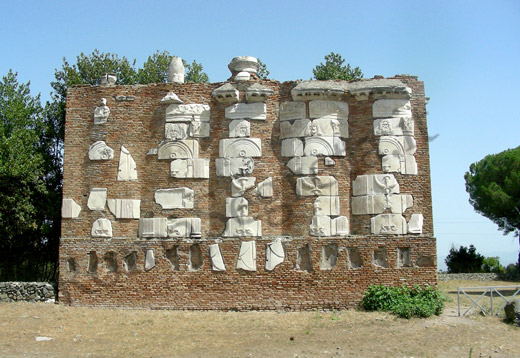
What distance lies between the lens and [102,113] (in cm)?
1641

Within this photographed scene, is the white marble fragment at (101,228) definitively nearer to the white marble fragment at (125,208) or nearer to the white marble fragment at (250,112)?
the white marble fragment at (125,208)

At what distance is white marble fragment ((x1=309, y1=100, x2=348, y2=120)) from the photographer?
624 inches

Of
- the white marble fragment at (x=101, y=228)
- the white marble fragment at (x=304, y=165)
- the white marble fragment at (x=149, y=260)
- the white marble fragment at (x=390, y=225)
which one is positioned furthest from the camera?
the white marble fragment at (x=101, y=228)

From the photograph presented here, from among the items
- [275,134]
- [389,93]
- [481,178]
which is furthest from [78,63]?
[481,178]

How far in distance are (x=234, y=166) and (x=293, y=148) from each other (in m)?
1.63

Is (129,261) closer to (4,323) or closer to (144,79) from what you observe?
(4,323)

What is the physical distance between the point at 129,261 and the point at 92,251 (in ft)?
3.35

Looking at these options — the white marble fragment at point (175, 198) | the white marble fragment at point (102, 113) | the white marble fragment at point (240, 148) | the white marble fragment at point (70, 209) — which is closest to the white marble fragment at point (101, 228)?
the white marble fragment at point (70, 209)

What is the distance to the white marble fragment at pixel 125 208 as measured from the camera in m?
15.8

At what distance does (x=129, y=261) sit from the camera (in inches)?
616

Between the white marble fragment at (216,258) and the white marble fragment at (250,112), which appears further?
the white marble fragment at (250,112)

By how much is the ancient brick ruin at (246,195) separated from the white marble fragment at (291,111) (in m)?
0.03

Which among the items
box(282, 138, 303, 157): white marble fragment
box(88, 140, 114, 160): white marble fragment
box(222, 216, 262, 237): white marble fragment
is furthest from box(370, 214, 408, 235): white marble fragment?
box(88, 140, 114, 160): white marble fragment

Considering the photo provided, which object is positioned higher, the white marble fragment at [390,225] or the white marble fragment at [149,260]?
the white marble fragment at [390,225]
